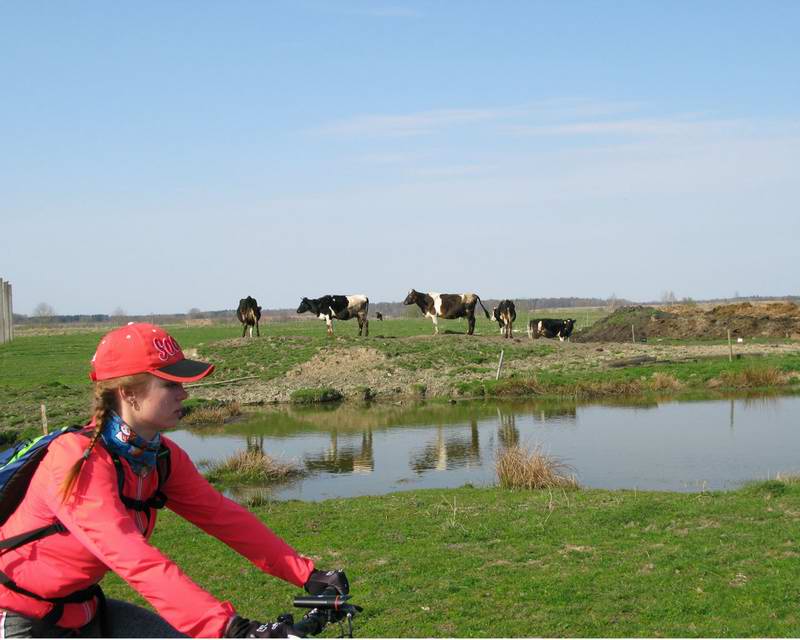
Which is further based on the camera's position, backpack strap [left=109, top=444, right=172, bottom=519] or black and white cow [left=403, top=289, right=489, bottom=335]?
black and white cow [left=403, top=289, right=489, bottom=335]

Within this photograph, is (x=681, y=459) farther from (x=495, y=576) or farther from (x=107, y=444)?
(x=107, y=444)

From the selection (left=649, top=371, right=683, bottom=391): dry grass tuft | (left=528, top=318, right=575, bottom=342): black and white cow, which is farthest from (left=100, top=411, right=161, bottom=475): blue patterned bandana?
(left=528, top=318, right=575, bottom=342): black and white cow

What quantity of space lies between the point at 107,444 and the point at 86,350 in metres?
56.9

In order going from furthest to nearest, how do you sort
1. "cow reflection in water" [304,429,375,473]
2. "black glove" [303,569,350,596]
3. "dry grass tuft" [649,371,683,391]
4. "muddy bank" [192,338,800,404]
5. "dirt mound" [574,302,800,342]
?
"dirt mound" [574,302,800,342]
"muddy bank" [192,338,800,404]
"dry grass tuft" [649,371,683,391]
"cow reflection in water" [304,429,375,473]
"black glove" [303,569,350,596]

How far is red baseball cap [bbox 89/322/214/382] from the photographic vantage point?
3.64 metres

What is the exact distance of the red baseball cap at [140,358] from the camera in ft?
11.9

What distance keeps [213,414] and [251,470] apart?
10.2 meters

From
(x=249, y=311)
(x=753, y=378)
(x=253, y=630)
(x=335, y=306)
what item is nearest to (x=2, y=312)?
(x=249, y=311)

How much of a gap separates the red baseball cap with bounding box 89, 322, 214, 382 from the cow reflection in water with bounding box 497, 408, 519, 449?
16274 millimetres

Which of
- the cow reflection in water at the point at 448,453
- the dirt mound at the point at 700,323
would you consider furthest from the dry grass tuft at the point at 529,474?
the dirt mound at the point at 700,323

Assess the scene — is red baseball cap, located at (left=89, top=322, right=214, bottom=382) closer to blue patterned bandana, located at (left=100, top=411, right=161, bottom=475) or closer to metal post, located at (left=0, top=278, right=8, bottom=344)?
blue patterned bandana, located at (left=100, top=411, right=161, bottom=475)

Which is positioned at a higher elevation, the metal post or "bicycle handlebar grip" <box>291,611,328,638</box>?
the metal post

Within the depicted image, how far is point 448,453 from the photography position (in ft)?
65.5

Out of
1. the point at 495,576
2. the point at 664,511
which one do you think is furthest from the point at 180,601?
the point at 664,511
